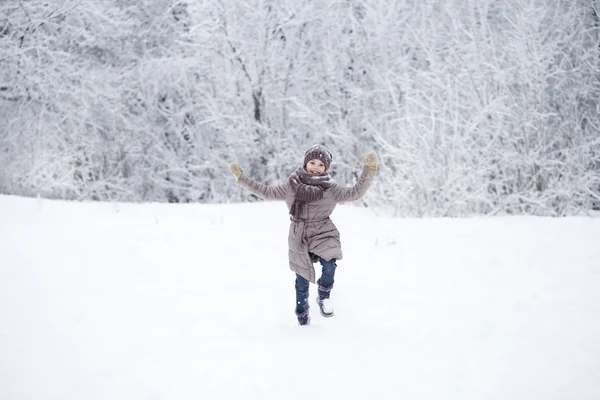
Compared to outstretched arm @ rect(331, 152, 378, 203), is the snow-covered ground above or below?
below

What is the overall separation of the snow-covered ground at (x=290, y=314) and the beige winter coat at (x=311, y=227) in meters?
0.53

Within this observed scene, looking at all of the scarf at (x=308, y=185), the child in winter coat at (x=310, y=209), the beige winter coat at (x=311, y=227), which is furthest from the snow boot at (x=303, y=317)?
the scarf at (x=308, y=185)

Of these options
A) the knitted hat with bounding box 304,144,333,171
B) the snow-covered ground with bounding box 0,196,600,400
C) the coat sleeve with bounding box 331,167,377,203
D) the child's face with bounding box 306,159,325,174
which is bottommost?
the snow-covered ground with bounding box 0,196,600,400

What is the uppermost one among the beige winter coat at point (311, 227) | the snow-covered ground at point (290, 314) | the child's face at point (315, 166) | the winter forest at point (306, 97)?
the winter forest at point (306, 97)

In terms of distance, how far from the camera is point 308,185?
3.33 metres

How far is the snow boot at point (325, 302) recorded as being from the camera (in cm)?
348

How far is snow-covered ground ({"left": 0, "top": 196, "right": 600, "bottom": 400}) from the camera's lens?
259 centimetres

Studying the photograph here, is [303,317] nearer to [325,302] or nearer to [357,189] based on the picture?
[325,302]

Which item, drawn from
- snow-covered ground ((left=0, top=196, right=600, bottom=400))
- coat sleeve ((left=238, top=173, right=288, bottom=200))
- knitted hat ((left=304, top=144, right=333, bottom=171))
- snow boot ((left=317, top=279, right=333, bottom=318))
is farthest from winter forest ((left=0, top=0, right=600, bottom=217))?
coat sleeve ((left=238, top=173, right=288, bottom=200))

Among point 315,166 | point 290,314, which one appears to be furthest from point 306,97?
point 290,314

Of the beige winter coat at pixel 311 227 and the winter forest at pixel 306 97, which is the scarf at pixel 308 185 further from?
the winter forest at pixel 306 97

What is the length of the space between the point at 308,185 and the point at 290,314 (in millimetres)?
1127

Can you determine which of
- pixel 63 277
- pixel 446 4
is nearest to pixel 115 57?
pixel 446 4

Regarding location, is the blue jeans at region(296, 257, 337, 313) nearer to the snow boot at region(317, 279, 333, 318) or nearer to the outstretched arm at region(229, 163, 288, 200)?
the snow boot at region(317, 279, 333, 318)
